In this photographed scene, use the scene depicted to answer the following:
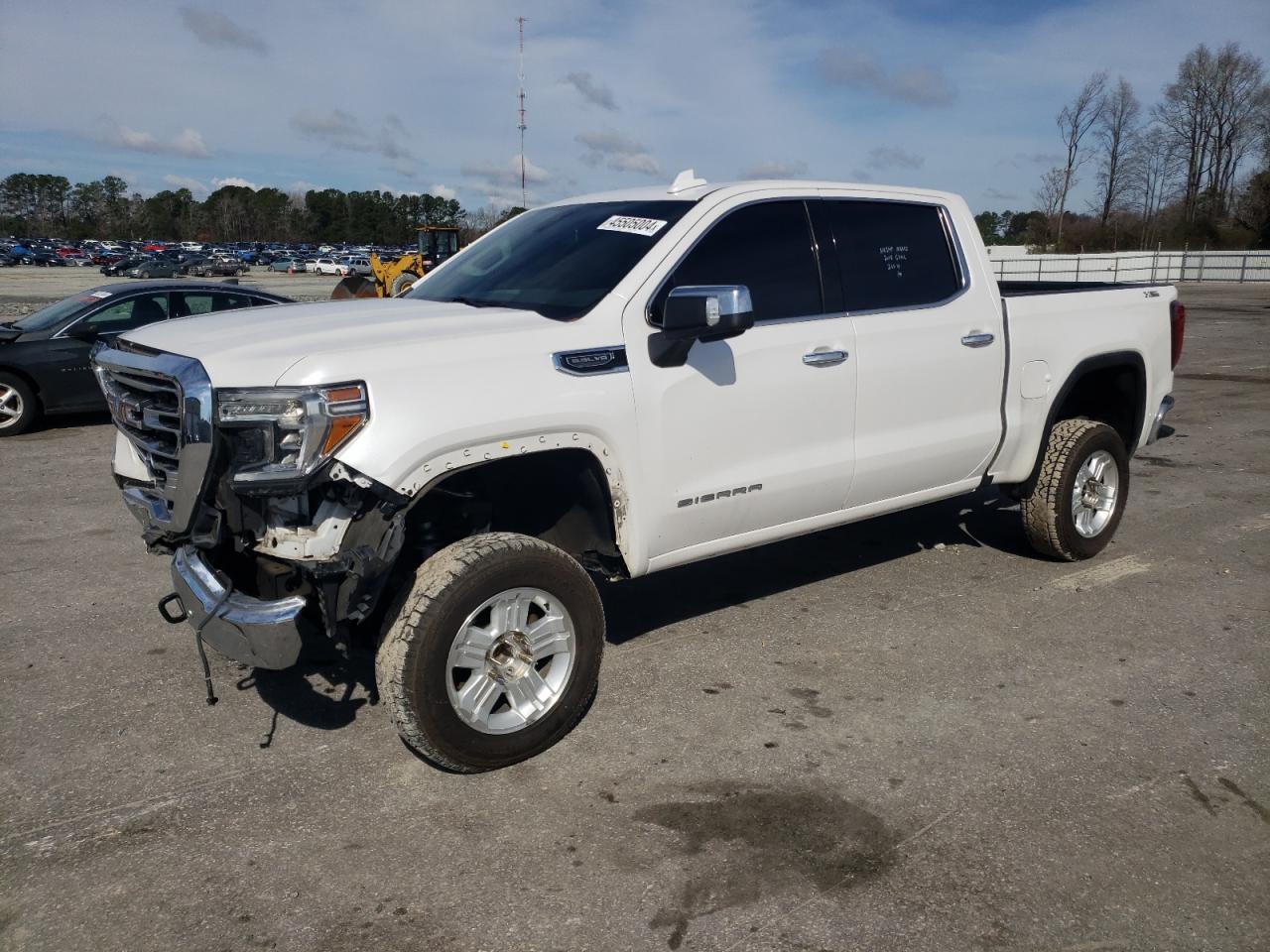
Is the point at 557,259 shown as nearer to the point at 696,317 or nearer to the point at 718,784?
the point at 696,317

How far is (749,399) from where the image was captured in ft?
13.6

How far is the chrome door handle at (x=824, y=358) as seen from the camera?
4.35 meters

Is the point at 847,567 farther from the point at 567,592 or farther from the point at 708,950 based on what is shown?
the point at 708,950

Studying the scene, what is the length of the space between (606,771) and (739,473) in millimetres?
1309

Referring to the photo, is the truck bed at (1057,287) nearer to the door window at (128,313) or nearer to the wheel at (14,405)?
the door window at (128,313)

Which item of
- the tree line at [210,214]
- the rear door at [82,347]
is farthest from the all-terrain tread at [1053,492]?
the tree line at [210,214]

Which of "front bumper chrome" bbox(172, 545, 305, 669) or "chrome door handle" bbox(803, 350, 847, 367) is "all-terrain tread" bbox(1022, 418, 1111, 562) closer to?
"chrome door handle" bbox(803, 350, 847, 367)

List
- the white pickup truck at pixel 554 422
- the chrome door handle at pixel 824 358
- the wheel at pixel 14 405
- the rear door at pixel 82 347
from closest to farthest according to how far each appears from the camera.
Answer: the white pickup truck at pixel 554 422 < the chrome door handle at pixel 824 358 < the wheel at pixel 14 405 < the rear door at pixel 82 347

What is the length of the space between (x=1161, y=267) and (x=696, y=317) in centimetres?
5119

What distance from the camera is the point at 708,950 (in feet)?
8.95

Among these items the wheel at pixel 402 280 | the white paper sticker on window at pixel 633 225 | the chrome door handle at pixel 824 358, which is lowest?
the chrome door handle at pixel 824 358

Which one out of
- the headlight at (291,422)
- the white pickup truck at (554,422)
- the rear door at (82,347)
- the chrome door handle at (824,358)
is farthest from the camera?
the rear door at (82,347)

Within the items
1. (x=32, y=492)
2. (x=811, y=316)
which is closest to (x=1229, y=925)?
(x=811, y=316)

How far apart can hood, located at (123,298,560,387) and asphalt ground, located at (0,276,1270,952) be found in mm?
1490
